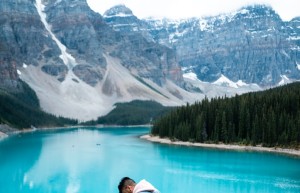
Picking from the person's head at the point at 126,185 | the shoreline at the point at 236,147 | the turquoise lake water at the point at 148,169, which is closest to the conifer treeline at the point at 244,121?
the shoreline at the point at 236,147

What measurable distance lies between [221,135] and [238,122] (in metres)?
5.12

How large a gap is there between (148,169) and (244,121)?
42.0 metres

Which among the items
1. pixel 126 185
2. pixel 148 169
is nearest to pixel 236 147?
pixel 148 169

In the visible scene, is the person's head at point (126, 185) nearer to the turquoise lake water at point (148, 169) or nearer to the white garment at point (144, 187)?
the white garment at point (144, 187)

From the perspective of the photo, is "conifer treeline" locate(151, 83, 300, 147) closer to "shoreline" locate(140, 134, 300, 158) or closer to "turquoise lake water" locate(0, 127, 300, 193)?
"shoreline" locate(140, 134, 300, 158)

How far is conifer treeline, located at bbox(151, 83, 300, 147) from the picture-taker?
109312 millimetres

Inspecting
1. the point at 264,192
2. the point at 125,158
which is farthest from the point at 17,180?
the point at 264,192

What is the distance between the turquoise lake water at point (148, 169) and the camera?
224 feet

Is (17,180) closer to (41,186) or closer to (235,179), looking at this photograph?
(41,186)

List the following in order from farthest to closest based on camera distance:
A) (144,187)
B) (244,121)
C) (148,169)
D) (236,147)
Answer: (244,121), (236,147), (148,169), (144,187)

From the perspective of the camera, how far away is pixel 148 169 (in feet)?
273

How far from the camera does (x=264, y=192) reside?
212 feet

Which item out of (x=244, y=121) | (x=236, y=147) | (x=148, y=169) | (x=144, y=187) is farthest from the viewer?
(x=244, y=121)

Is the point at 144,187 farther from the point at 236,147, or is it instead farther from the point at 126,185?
the point at 236,147
